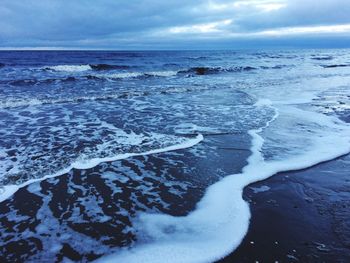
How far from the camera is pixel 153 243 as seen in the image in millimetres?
3783

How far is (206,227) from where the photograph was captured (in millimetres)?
4113

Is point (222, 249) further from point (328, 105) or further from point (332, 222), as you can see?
point (328, 105)

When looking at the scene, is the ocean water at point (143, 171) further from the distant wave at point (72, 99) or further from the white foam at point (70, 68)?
the white foam at point (70, 68)

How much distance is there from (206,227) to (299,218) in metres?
1.33

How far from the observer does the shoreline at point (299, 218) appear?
11.5 ft

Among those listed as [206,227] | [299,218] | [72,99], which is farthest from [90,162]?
[72,99]

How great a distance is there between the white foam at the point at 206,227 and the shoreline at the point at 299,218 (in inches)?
6.3

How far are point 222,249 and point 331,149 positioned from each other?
4734mm

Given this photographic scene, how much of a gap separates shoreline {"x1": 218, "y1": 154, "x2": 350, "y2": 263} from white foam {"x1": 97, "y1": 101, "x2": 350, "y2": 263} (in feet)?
0.52

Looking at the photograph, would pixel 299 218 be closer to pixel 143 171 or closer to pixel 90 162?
pixel 143 171

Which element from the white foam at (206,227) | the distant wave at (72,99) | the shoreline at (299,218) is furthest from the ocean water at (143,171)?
the distant wave at (72,99)

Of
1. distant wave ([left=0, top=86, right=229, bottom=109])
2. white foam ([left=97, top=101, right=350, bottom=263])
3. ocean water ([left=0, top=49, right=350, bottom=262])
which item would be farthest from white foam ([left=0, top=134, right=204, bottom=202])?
distant wave ([left=0, top=86, right=229, bottom=109])

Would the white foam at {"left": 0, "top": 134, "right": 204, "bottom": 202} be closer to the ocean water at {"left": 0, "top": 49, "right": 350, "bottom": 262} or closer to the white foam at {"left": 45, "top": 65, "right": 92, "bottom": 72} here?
the ocean water at {"left": 0, "top": 49, "right": 350, "bottom": 262}

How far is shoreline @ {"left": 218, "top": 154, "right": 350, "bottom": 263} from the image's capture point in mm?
3507
